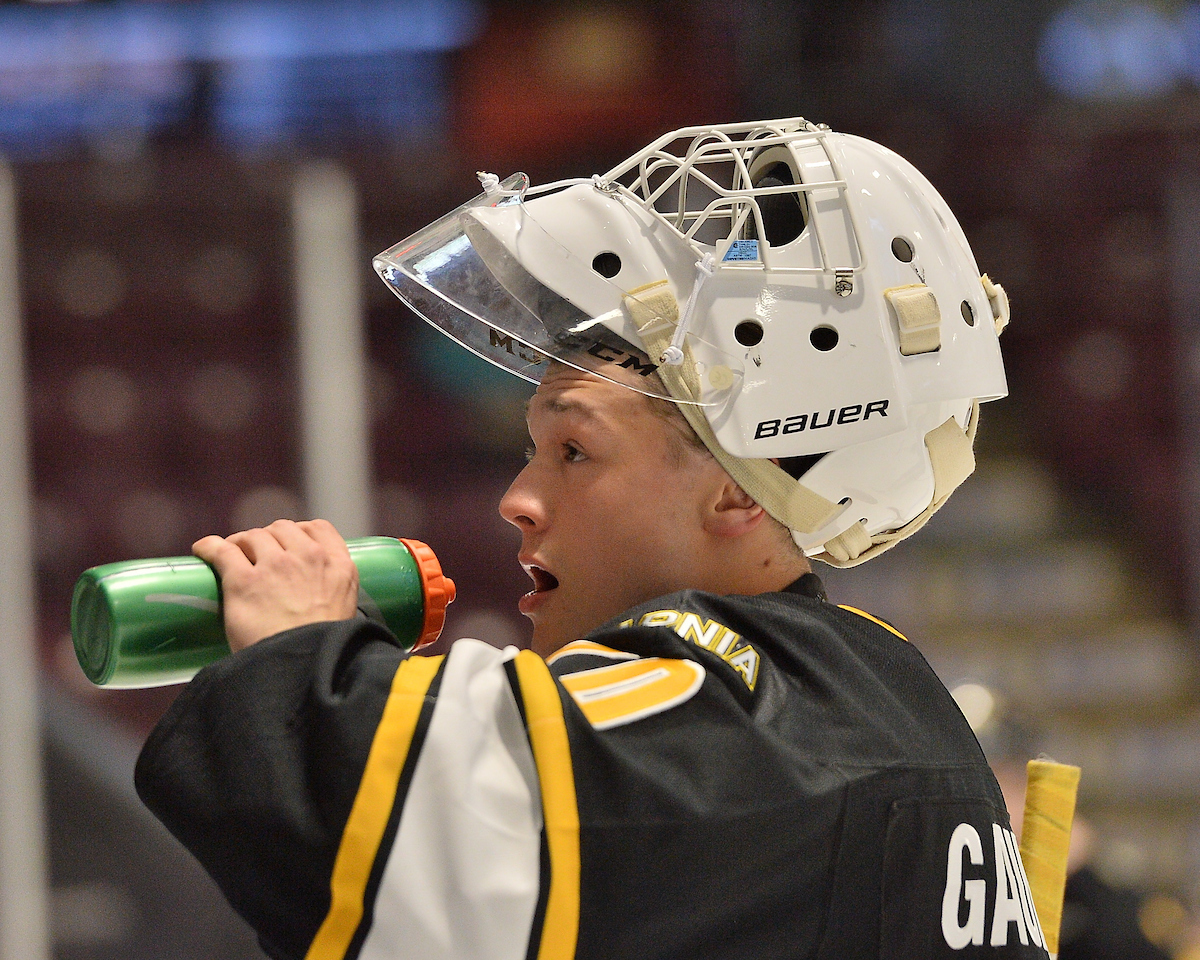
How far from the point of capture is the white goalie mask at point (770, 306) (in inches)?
51.0

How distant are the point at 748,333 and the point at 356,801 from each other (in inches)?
24.3

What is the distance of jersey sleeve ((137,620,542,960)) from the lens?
0.93m

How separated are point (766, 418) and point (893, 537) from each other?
0.32 m

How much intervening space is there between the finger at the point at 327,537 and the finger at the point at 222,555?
0.22 feet

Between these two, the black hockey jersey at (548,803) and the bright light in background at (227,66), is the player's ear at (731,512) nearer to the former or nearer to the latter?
the black hockey jersey at (548,803)

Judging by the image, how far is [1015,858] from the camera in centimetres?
128

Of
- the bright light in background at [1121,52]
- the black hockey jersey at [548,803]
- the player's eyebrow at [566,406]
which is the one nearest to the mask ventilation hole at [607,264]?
the player's eyebrow at [566,406]

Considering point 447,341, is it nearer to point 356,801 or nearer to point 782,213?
point 782,213

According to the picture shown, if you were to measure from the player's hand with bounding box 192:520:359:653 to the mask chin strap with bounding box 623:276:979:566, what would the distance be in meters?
0.36

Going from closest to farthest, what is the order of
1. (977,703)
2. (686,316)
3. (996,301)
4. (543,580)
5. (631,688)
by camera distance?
1. (631,688)
2. (686,316)
3. (543,580)
4. (996,301)
5. (977,703)

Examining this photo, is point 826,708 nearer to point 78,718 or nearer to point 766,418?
point 766,418

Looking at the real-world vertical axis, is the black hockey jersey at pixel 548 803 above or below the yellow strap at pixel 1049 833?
above

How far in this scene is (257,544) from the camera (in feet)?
3.75

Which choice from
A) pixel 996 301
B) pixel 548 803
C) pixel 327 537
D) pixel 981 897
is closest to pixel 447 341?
pixel 996 301
